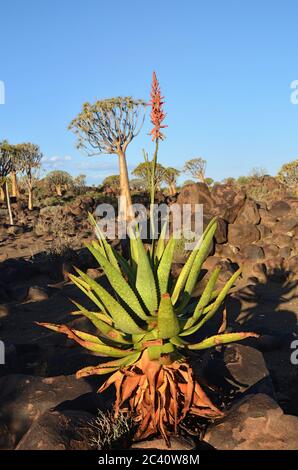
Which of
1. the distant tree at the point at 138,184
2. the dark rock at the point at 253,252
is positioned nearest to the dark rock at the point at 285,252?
the dark rock at the point at 253,252

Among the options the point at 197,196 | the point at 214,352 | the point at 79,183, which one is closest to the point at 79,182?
the point at 79,183

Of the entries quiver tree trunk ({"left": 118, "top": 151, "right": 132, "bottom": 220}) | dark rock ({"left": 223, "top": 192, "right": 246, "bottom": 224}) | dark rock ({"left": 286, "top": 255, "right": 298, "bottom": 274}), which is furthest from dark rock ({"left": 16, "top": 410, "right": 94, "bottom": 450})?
quiver tree trunk ({"left": 118, "top": 151, "right": 132, "bottom": 220})

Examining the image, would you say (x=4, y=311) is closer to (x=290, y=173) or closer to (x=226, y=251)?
(x=226, y=251)

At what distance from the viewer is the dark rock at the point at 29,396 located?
11.8 ft

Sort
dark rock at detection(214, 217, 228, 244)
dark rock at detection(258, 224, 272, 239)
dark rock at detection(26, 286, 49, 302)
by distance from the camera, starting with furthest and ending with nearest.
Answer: dark rock at detection(258, 224, 272, 239), dark rock at detection(214, 217, 228, 244), dark rock at detection(26, 286, 49, 302)

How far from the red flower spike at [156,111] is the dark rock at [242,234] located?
33.8 ft

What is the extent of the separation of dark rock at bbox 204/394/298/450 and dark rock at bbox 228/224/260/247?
984 cm

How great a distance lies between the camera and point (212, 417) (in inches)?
128

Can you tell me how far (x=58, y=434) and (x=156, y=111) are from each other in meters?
2.18

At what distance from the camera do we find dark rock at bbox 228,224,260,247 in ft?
42.3

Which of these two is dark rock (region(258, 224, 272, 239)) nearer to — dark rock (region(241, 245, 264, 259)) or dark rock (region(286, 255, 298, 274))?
dark rock (region(241, 245, 264, 259))

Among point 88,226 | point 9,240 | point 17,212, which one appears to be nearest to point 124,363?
point 9,240

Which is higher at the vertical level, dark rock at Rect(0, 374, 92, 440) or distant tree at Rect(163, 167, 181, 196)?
distant tree at Rect(163, 167, 181, 196)

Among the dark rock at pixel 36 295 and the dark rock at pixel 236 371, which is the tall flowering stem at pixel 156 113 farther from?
the dark rock at pixel 36 295
